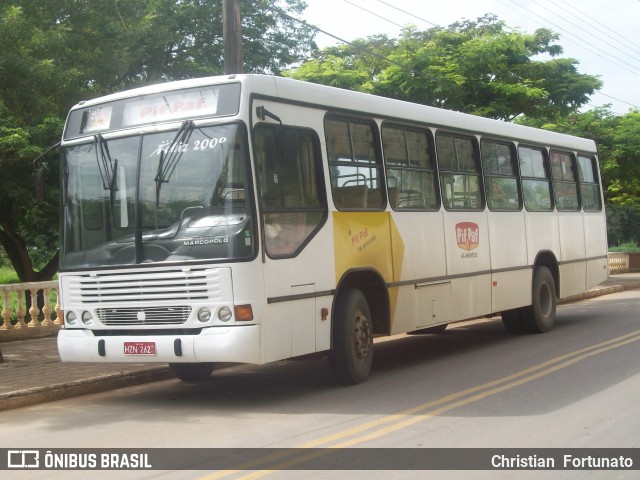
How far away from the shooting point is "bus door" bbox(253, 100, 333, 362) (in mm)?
8711

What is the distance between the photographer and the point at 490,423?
7691mm

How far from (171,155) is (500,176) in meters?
6.66

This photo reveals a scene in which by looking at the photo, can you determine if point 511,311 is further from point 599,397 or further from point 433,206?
point 599,397

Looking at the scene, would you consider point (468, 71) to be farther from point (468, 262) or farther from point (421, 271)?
point (421, 271)

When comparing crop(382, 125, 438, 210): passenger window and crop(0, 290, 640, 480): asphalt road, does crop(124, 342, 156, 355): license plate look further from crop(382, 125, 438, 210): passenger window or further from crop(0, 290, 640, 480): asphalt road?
crop(382, 125, 438, 210): passenger window

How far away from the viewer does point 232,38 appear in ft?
42.5

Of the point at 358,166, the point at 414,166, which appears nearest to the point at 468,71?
the point at 414,166

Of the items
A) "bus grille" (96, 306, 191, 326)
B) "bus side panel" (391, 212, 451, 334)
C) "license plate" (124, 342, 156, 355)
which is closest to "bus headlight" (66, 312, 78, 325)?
"bus grille" (96, 306, 191, 326)

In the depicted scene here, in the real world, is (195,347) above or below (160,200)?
below

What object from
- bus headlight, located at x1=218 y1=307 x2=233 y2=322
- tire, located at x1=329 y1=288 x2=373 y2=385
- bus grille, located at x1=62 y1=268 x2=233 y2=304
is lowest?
tire, located at x1=329 y1=288 x2=373 y2=385

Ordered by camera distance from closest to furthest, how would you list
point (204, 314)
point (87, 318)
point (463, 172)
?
point (204, 314) < point (87, 318) < point (463, 172)

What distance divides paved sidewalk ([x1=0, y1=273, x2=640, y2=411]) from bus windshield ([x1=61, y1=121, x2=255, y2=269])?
149 cm

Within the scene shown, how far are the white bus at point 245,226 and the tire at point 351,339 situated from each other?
20 millimetres

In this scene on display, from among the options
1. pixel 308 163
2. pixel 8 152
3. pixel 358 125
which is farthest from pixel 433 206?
pixel 8 152
